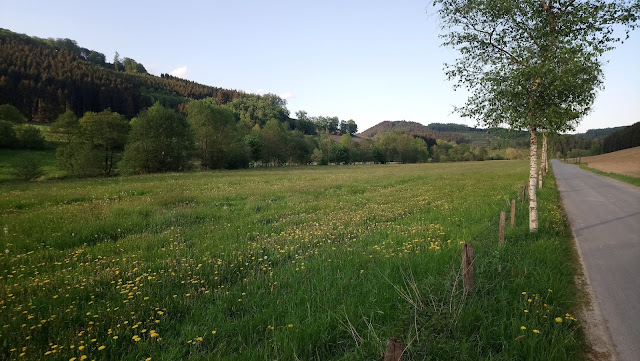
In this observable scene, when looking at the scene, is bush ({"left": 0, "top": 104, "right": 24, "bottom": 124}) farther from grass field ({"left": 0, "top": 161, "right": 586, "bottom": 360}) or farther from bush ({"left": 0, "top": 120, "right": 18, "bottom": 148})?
grass field ({"left": 0, "top": 161, "right": 586, "bottom": 360})

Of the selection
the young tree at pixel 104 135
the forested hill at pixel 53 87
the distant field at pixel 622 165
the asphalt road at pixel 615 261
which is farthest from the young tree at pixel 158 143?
the forested hill at pixel 53 87

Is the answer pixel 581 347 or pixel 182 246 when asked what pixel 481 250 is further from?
pixel 182 246

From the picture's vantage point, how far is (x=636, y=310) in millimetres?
5496

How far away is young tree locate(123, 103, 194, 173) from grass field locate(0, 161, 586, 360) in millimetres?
39335

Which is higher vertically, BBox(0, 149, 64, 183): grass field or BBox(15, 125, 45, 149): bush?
BBox(15, 125, 45, 149): bush

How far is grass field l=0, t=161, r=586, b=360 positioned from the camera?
4121mm

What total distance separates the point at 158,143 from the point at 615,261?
176ft

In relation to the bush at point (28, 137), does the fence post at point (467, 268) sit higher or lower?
lower

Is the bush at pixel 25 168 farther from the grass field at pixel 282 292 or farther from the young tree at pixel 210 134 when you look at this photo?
the grass field at pixel 282 292

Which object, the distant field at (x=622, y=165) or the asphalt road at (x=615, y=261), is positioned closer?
the asphalt road at (x=615, y=261)

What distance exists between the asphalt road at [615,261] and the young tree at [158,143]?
50.9m

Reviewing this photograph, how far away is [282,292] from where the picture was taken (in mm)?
5723

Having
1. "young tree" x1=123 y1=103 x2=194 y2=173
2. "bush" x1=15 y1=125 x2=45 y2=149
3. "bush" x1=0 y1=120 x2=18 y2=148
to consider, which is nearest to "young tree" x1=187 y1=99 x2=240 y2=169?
"young tree" x1=123 y1=103 x2=194 y2=173

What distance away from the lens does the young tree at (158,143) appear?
46.8 meters
